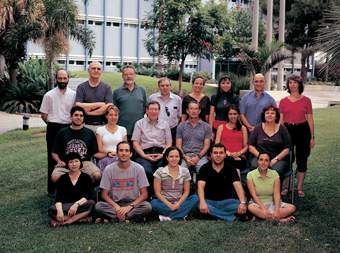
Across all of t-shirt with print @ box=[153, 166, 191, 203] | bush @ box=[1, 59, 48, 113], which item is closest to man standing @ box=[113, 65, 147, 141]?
t-shirt with print @ box=[153, 166, 191, 203]

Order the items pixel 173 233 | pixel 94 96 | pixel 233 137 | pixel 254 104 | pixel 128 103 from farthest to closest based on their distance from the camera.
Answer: pixel 128 103 < pixel 254 104 < pixel 94 96 < pixel 233 137 < pixel 173 233

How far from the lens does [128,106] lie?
757 cm

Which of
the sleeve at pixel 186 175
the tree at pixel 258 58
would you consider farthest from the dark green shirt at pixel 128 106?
the tree at pixel 258 58

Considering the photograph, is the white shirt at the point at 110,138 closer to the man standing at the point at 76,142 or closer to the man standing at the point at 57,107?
the man standing at the point at 76,142

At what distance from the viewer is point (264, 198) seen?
6.49 m

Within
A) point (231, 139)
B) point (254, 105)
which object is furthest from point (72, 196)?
point (254, 105)

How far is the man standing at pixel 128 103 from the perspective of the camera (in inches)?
298

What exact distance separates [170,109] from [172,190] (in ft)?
4.94

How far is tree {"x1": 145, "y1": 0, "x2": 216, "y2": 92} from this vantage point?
772 inches

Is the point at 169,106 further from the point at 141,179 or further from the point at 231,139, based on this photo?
the point at 141,179

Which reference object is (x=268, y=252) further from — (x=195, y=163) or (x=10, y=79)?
(x=10, y=79)

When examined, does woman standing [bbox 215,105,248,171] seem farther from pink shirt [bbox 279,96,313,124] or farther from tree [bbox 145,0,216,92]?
tree [bbox 145,0,216,92]

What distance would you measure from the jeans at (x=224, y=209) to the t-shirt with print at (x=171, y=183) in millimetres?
418

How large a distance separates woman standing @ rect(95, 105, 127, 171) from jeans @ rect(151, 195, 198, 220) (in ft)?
3.12
